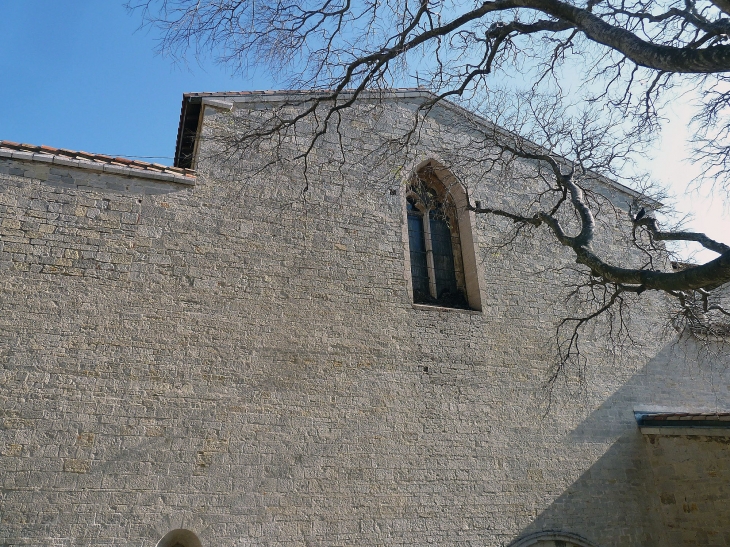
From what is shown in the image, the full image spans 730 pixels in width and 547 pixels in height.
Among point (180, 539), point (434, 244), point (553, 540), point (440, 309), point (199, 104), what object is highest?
point (199, 104)

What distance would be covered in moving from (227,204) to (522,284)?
459cm

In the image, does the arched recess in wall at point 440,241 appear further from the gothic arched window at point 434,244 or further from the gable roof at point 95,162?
the gable roof at point 95,162

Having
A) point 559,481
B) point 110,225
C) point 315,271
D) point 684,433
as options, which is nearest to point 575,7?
point 315,271

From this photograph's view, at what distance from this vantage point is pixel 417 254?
26.9ft

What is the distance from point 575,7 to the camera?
428 centimetres

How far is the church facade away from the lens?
5.44 meters

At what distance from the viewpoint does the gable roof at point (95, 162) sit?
6.10 meters

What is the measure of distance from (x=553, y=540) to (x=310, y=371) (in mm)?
3784

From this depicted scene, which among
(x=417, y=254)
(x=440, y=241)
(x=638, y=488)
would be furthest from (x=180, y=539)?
(x=638, y=488)

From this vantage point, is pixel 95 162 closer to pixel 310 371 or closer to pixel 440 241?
pixel 310 371

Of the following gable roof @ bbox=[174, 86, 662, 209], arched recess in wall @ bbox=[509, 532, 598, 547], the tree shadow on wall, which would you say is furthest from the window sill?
arched recess in wall @ bbox=[509, 532, 598, 547]

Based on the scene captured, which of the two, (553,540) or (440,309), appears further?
(440,309)

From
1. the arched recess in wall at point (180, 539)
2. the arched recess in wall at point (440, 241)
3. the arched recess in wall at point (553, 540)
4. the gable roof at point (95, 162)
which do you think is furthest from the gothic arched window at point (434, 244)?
the arched recess in wall at point (180, 539)

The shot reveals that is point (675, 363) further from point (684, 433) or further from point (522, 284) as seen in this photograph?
point (522, 284)
